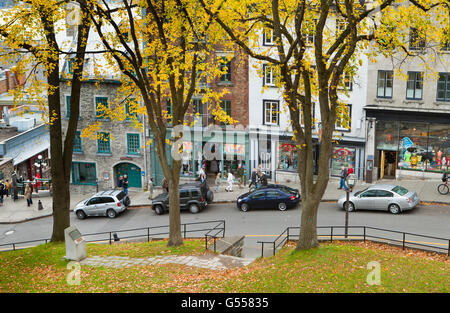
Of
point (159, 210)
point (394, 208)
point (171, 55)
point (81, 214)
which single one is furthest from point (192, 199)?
point (171, 55)

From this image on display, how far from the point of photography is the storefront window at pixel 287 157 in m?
33.3

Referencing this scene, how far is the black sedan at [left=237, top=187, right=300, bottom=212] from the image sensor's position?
88.3 feet

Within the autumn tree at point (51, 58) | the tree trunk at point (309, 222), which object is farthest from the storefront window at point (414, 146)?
the autumn tree at point (51, 58)

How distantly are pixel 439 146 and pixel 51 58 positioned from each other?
2298 cm

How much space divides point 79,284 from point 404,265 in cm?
988

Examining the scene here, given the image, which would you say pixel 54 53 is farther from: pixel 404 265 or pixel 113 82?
pixel 113 82

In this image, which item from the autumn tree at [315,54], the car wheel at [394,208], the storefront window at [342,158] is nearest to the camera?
the autumn tree at [315,54]

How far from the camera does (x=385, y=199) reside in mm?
24797

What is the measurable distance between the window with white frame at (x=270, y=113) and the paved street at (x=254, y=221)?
277 inches

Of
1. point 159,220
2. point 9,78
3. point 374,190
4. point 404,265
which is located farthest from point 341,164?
point 9,78

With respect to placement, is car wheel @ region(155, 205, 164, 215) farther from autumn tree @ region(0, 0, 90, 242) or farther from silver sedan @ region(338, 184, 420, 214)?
silver sedan @ region(338, 184, 420, 214)

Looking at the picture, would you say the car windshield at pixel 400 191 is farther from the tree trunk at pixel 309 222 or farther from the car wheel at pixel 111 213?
the car wheel at pixel 111 213

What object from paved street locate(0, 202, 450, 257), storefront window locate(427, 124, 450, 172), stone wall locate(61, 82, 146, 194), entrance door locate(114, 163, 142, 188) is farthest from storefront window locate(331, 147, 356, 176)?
entrance door locate(114, 163, 142, 188)

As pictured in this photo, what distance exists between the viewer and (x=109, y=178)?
3634 centimetres
